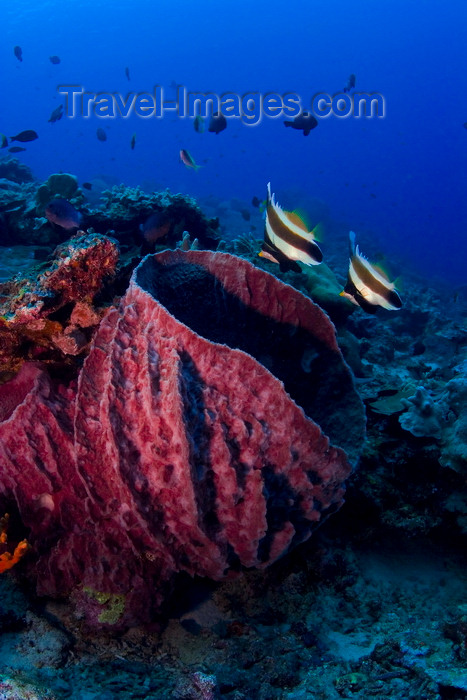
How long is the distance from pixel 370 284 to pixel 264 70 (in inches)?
6076

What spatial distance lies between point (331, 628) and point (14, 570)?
2212 millimetres

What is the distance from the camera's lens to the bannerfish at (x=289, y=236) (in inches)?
144

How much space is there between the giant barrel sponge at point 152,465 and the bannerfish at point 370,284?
5.50ft

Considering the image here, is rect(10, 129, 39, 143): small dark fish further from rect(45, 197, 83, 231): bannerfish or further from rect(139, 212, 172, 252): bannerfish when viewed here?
rect(139, 212, 172, 252): bannerfish

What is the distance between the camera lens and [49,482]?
2.35 m

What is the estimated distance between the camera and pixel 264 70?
411ft

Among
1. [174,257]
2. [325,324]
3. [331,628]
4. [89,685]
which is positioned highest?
[174,257]

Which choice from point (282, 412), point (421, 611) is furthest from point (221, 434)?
point (421, 611)

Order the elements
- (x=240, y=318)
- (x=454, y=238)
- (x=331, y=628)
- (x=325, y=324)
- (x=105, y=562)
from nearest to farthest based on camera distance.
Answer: (x=105, y=562), (x=331, y=628), (x=325, y=324), (x=240, y=318), (x=454, y=238)

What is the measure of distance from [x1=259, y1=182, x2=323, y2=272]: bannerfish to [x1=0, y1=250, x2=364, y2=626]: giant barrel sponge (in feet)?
5.77

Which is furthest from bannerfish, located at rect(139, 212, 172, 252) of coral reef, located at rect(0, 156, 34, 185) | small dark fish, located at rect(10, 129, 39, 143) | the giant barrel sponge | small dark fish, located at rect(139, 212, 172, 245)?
coral reef, located at rect(0, 156, 34, 185)

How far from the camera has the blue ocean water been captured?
3861 inches

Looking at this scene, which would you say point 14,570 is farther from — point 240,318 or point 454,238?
point 454,238

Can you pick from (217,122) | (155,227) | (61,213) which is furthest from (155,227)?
(217,122)
